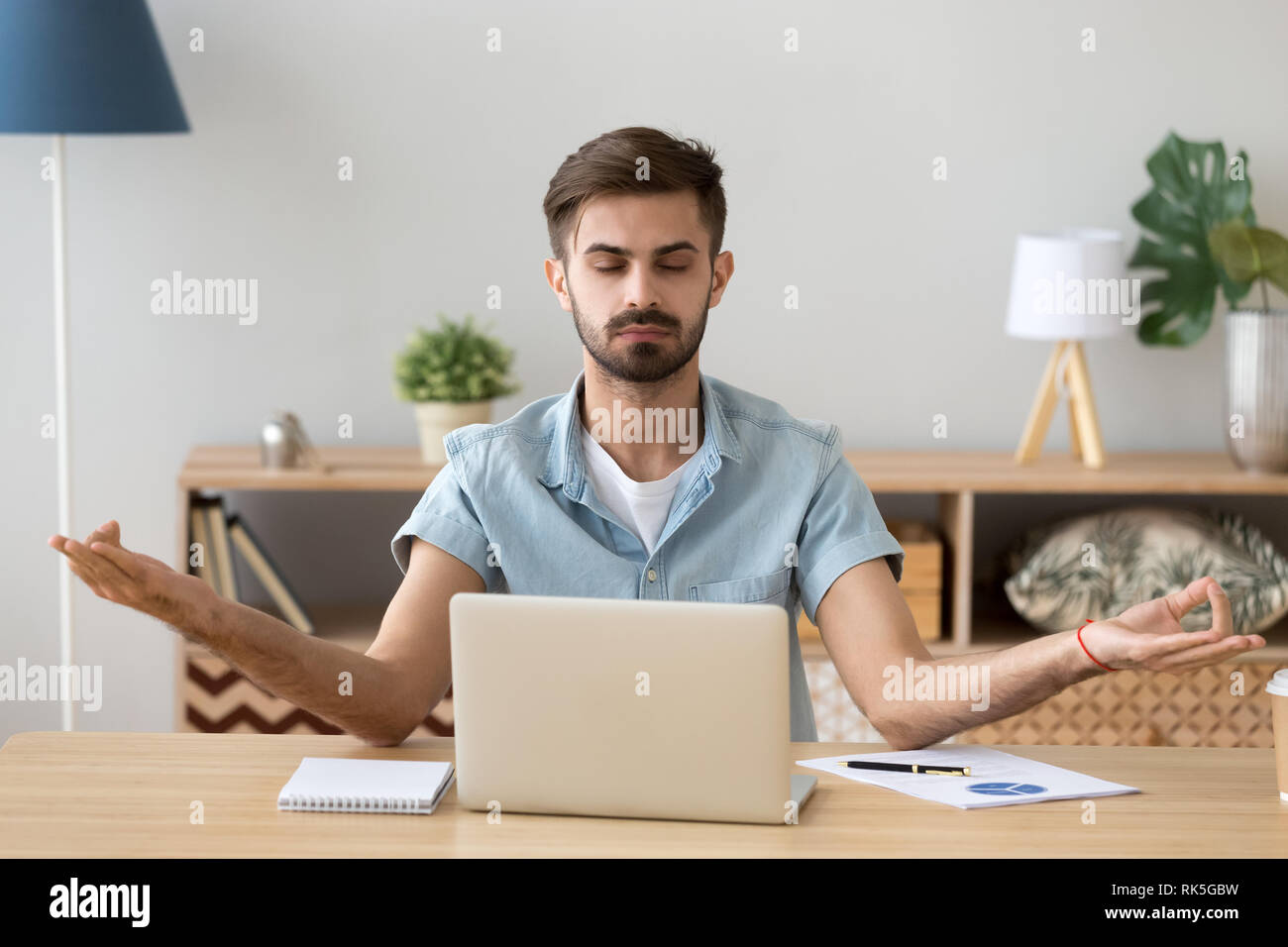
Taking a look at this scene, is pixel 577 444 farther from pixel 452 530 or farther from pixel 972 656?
pixel 972 656

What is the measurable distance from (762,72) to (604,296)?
1.51 m

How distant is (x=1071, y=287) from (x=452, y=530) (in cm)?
166

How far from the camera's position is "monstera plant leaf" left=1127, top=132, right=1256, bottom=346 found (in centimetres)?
305

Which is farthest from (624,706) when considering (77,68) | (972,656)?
(77,68)

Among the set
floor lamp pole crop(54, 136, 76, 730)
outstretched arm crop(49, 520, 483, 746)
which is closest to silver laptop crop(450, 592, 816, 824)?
outstretched arm crop(49, 520, 483, 746)

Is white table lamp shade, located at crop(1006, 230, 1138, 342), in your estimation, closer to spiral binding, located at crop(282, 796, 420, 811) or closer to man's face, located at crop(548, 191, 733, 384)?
man's face, located at crop(548, 191, 733, 384)

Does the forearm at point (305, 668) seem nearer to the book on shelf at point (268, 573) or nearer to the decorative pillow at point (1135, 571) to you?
the book on shelf at point (268, 573)

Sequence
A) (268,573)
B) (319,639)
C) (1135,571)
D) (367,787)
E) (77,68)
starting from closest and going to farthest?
1. (367,787)
2. (319,639)
3. (77,68)
4. (1135,571)
5. (268,573)

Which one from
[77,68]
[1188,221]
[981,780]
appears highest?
[77,68]

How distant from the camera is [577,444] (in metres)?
1.90

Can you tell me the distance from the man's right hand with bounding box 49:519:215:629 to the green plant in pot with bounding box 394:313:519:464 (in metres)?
1.50

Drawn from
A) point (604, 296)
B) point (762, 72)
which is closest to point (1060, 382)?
point (762, 72)

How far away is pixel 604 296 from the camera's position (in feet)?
6.04
